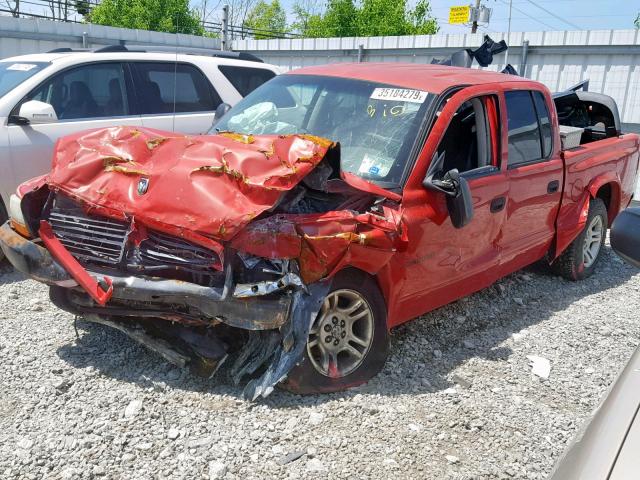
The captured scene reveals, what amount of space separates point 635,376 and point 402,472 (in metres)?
1.40

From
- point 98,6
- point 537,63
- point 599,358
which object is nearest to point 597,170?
point 599,358

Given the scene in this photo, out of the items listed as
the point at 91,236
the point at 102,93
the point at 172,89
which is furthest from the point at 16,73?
the point at 91,236

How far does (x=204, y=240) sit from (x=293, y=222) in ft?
1.49

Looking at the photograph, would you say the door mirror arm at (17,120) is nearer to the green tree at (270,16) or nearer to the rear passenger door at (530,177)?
the rear passenger door at (530,177)

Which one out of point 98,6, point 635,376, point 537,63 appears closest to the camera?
point 635,376

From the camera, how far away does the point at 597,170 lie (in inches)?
223

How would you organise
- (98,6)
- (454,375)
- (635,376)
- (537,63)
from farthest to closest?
(98,6)
(537,63)
(454,375)
(635,376)

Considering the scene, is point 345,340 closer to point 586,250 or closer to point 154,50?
point 586,250

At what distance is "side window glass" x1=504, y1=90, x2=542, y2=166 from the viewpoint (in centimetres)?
455

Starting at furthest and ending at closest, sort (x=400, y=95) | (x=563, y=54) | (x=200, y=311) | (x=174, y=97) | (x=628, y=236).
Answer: (x=563, y=54) → (x=174, y=97) → (x=400, y=95) → (x=200, y=311) → (x=628, y=236)

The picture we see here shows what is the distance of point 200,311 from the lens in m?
3.15

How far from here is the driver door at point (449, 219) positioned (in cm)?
370

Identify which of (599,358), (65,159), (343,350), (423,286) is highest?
(65,159)

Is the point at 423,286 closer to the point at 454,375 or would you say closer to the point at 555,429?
the point at 454,375
